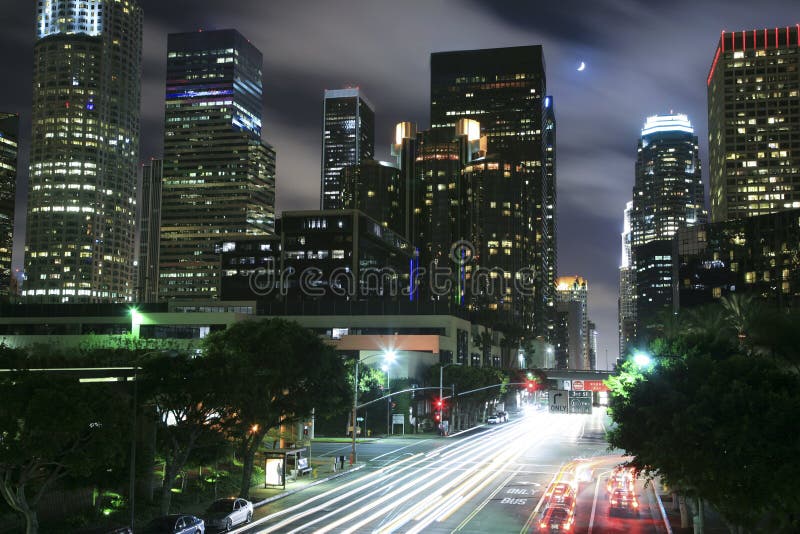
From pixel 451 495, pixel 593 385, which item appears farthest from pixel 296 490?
pixel 593 385

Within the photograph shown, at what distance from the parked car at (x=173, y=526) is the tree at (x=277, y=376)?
453 inches

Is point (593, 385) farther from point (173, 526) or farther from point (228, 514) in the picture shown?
point (173, 526)

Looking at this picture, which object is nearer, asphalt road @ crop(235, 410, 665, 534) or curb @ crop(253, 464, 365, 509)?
asphalt road @ crop(235, 410, 665, 534)

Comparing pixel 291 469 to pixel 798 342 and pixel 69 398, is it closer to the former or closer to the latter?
pixel 69 398

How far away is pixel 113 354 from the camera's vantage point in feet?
230

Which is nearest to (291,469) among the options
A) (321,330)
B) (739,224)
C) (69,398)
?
(69,398)

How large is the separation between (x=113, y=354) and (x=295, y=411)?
65.9 feet

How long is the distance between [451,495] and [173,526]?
21.4 m

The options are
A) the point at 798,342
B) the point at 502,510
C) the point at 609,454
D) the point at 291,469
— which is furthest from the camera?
the point at 609,454

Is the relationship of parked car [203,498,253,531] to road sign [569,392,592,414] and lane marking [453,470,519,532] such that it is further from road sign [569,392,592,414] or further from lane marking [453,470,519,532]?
road sign [569,392,592,414]

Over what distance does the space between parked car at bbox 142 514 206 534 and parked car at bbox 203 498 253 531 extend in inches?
61.2

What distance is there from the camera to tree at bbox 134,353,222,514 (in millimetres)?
47594

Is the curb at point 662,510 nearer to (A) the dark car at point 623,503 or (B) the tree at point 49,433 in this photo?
(A) the dark car at point 623,503

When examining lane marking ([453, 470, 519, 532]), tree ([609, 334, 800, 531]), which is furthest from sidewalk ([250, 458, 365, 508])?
Answer: tree ([609, 334, 800, 531])
